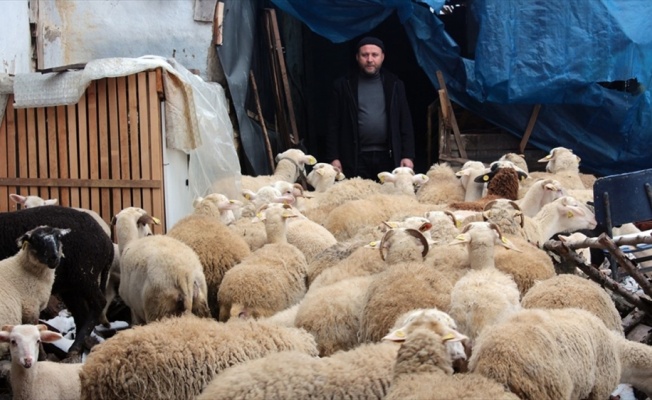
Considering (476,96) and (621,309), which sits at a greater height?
(476,96)

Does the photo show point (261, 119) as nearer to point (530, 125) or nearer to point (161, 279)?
point (530, 125)

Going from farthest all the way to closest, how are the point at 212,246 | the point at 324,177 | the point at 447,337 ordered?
1. the point at 324,177
2. the point at 212,246
3. the point at 447,337

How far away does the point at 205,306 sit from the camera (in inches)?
256

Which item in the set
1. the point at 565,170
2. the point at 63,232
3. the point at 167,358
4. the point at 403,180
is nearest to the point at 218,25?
the point at 403,180

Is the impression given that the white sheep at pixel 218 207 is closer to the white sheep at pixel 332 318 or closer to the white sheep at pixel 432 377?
the white sheep at pixel 332 318

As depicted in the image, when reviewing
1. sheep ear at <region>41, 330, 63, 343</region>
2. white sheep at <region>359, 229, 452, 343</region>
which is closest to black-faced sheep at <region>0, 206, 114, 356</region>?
sheep ear at <region>41, 330, 63, 343</region>

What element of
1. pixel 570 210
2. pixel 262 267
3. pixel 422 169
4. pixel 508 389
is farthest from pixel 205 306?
pixel 422 169

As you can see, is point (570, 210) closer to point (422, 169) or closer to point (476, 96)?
point (476, 96)

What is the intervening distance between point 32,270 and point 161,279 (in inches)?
33.6

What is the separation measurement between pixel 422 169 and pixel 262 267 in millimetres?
8990

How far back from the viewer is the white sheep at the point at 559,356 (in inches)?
173

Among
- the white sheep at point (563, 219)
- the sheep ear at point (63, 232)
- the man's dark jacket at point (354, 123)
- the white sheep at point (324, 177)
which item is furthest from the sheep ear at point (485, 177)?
the sheep ear at point (63, 232)

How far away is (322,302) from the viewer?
18.8ft

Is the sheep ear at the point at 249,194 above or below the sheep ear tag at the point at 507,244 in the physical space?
below
